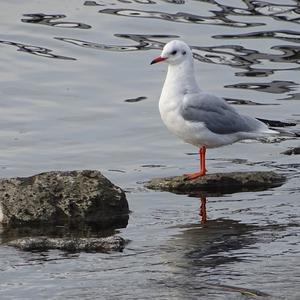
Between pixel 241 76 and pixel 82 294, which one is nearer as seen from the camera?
pixel 82 294

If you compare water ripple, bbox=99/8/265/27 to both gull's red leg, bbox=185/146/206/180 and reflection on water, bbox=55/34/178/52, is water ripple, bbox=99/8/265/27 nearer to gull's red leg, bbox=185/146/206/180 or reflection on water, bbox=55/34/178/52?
reflection on water, bbox=55/34/178/52

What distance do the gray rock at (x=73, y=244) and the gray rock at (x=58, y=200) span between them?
0.72 meters

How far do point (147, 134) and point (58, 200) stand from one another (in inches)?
134

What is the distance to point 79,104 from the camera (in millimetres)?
13656

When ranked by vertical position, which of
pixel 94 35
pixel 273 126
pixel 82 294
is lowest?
pixel 82 294

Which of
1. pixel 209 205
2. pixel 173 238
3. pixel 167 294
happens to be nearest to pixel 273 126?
pixel 209 205

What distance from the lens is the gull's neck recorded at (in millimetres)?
10484

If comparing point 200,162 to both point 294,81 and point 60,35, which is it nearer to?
point 294,81

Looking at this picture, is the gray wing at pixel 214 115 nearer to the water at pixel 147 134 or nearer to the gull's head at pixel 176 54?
the gull's head at pixel 176 54

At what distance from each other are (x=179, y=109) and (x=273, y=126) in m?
2.46

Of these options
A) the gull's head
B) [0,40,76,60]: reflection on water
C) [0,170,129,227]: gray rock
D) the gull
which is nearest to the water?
[0,40,76,60]: reflection on water

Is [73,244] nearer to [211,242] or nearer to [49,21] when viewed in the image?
[211,242]

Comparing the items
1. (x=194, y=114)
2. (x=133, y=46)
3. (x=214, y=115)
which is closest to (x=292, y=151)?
(x=214, y=115)

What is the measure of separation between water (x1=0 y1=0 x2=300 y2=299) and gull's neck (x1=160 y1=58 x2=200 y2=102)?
2.83ft
